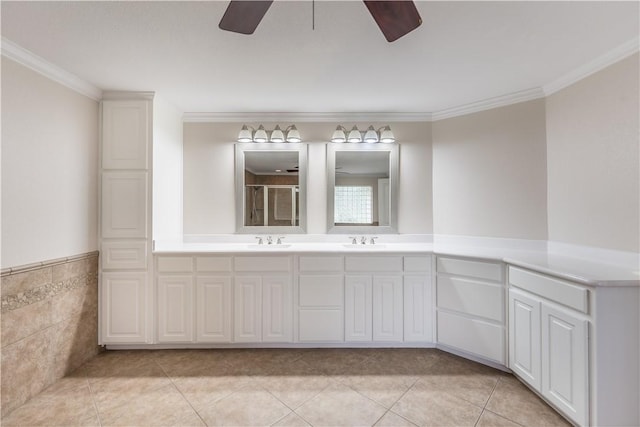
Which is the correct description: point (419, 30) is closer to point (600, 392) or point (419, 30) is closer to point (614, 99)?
point (614, 99)

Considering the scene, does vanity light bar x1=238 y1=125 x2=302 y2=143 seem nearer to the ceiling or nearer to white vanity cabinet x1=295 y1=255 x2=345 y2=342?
the ceiling

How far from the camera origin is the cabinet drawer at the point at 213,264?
2549 mm

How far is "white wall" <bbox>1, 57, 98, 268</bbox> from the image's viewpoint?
1834mm

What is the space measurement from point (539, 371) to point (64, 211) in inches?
139

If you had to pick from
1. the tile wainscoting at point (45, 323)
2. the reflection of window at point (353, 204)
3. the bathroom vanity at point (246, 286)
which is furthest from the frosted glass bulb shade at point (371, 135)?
the tile wainscoting at point (45, 323)

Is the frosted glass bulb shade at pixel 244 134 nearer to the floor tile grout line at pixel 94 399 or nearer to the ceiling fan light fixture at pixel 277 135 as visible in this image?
the ceiling fan light fixture at pixel 277 135

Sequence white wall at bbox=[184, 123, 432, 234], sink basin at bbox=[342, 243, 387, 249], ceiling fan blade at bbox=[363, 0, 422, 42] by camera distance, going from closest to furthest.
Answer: ceiling fan blade at bbox=[363, 0, 422, 42] < sink basin at bbox=[342, 243, 387, 249] < white wall at bbox=[184, 123, 432, 234]

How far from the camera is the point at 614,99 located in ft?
6.44

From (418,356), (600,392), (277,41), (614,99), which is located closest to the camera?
(600,392)

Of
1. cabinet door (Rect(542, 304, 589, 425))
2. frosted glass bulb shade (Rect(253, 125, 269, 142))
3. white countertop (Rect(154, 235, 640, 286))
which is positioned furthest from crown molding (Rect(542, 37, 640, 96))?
frosted glass bulb shade (Rect(253, 125, 269, 142))

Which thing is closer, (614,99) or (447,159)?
(614,99)

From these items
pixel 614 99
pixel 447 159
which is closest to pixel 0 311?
pixel 447 159

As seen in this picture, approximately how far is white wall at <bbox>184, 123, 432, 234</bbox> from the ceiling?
483 mm

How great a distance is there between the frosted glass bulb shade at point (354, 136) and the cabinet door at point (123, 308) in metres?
2.31
